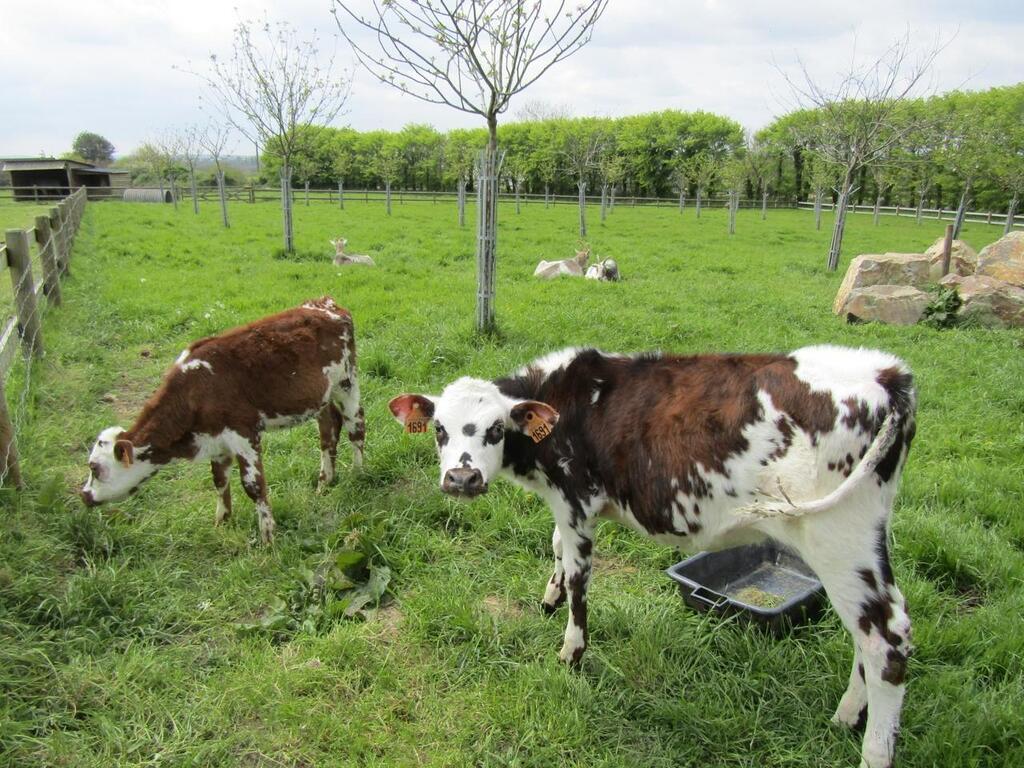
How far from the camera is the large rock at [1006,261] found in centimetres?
1020

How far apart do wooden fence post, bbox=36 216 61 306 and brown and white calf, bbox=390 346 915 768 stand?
28.2 feet

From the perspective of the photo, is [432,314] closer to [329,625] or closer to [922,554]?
[329,625]

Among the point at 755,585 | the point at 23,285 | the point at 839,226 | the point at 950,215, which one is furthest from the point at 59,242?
the point at 950,215

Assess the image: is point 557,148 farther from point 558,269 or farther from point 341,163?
point 558,269

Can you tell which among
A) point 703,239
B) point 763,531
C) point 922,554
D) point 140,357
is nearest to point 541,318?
point 140,357

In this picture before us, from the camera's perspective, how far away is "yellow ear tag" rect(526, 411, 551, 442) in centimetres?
307

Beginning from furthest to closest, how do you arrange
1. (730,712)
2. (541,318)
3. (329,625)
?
(541,318), (329,625), (730,712)

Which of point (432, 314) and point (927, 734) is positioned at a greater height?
point (432, 314)

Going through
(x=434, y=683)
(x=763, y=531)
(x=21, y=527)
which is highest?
(x=763, y=531)

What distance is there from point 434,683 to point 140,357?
6423 mm

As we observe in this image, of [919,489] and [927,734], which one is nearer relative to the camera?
[927,734]

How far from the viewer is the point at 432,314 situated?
944 centimetres

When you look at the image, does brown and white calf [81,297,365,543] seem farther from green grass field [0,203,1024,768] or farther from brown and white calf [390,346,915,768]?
brown and white calf [390,346,915,768]

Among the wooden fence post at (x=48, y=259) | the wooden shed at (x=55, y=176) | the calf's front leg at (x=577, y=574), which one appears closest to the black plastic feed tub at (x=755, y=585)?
the calf's front leg at (x=577, y=574)
